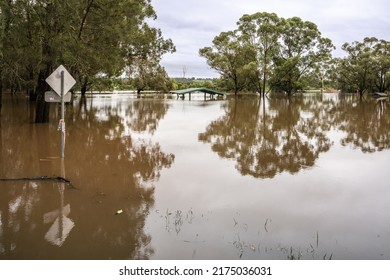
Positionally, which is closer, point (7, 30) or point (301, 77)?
point (7, 30)

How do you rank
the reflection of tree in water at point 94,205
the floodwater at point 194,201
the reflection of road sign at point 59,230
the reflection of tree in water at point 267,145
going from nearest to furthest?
the reflection of tree in water at point 94,205
the floodwater at point 194,201
the reflection of road sign at point 59,230
the reflection of tree in water at point 267,145

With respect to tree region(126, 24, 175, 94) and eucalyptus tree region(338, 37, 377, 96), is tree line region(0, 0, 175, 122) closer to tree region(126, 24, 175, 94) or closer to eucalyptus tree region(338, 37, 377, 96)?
tree region(126, 24, 175, 94)

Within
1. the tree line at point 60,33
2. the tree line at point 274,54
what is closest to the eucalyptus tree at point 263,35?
the tree line at point 274,54

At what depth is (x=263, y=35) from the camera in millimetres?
55594

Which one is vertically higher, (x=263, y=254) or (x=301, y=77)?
(x=301, y=77)

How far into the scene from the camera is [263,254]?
4.12 metres

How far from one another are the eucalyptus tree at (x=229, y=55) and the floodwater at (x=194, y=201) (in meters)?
46.3

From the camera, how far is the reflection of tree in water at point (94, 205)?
4.18m

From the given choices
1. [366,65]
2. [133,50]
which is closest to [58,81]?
[133,50]

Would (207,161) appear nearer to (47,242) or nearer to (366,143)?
(47,242)

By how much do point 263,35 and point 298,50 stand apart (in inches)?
290

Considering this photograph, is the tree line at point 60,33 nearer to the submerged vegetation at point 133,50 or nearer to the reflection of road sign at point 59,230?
the submerged vegetation at point 133,50

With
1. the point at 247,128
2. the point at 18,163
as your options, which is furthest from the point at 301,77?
the point at 18,163
